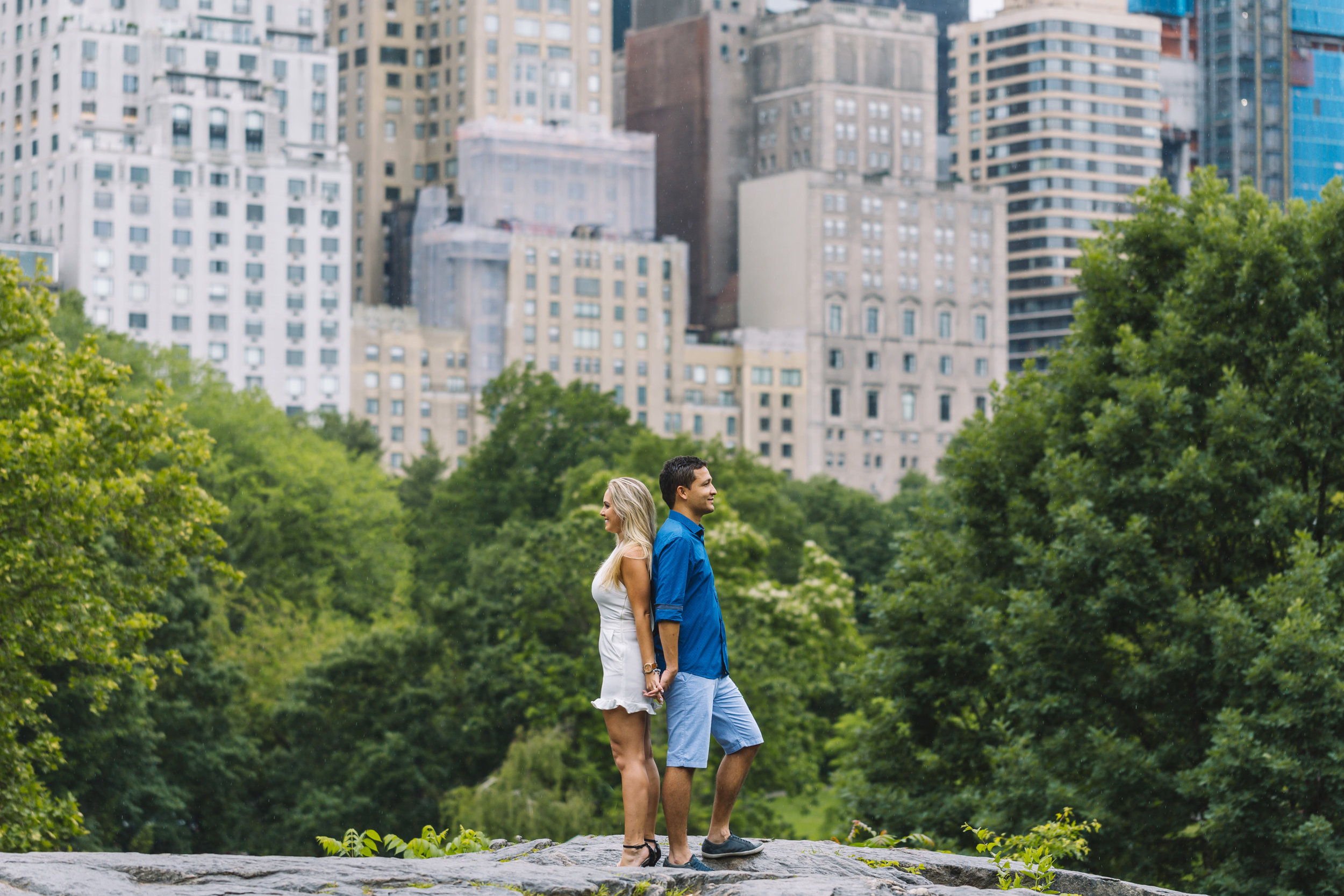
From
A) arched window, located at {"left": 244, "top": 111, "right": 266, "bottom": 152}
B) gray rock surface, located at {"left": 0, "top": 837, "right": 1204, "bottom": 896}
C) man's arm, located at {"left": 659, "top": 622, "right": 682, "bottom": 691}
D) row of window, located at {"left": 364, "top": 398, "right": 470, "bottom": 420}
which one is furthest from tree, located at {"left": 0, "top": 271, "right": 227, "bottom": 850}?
arched window, located at {"left": 244, "top": 111, "right": 266, "bottom": 152}

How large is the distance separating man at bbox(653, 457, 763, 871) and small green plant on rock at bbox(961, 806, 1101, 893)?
186 cm

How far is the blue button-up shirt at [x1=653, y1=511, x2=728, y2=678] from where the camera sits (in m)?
14.5

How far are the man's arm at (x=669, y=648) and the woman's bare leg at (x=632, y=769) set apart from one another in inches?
15.9

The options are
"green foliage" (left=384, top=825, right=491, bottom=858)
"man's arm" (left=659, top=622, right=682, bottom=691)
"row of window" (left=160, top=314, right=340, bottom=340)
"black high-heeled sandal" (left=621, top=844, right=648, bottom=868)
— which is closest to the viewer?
"man's arm" (left=659, top=622, right=682, bottom=691)

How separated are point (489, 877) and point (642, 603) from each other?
7.34 feet

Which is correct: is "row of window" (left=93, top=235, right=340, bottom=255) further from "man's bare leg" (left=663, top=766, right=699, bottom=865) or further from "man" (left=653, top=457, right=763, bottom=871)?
"man's bare leg" (left=663, top=766, right=699, bottom=865)

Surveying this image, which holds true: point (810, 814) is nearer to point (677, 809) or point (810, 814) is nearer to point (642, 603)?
point (677, 809)

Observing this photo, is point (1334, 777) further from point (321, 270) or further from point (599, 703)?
point (321, 270)

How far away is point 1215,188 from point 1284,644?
965 cm

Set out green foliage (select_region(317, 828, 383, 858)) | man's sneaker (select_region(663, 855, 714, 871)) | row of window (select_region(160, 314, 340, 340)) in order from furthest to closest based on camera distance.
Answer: row of window (select_region(160, 314, 340, 340)) < green foliage (select_region(317, 828, 383, 858)) < man's sneaker (select_region(663, 855, 714, 871))

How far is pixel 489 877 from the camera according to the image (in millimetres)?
13875

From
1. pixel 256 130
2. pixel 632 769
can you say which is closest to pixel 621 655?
pixel 632 769

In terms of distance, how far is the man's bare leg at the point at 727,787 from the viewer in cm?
1488

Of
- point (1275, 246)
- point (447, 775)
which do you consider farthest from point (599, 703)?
point (447, 775)
